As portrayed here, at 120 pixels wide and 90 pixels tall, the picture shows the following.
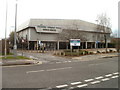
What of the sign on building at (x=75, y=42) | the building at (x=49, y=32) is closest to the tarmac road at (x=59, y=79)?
the sign on building at (x=75, y=42)

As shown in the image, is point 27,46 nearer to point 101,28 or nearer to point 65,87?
point 101,28

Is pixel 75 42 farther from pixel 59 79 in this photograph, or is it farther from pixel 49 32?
pixel 49 32

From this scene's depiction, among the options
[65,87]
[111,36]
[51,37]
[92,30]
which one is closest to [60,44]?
[51,37]

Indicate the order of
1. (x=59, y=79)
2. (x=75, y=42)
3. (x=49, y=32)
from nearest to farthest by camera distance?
(x=59, y=79) < (x=75, y=42) < (x=49, y=32)

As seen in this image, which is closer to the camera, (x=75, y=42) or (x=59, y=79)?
(x=59, y=79)

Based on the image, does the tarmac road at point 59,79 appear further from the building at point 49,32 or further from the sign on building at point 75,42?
the building at point 49,32

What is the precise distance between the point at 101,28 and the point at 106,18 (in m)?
3.15

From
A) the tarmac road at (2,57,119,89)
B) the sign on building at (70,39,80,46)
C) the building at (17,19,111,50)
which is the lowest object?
the tarmac road at (2,57,119,89)

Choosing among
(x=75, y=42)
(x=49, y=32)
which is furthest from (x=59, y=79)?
(x=49, y=32)

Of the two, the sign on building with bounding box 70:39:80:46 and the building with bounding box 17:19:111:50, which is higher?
the building with bounding box 17:19:111:50

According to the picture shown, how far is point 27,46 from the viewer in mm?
46312

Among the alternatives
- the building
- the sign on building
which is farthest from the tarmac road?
the building

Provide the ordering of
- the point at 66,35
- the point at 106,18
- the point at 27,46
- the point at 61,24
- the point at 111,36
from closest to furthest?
the point at 66,35 → the point at 106,18 → the point at 111,36 → the point at 27,46 → the point at 61,24

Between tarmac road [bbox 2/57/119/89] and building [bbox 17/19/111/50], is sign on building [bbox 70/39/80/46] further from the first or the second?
building [bbox 17/19/111/50]
